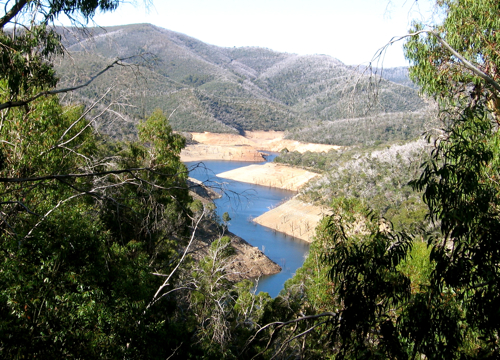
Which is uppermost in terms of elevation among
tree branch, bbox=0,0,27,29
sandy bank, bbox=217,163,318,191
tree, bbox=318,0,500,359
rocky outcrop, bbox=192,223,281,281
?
tree branch, bbox=0,0,27,29

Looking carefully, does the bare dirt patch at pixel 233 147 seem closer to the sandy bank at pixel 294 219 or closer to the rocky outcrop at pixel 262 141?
the rocky outcrop at pixel 262 141

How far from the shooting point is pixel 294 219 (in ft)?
88.7

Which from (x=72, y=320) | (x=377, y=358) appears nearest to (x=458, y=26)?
(x=377, y=358)

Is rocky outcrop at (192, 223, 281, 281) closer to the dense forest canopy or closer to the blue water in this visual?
the blue water

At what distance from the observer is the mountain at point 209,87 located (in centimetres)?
410

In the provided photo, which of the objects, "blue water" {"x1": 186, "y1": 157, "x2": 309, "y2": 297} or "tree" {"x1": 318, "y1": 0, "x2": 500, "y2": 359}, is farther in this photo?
"blue water" {"x1": 186, "y1": 157, "x2": 309, "y2": 297}

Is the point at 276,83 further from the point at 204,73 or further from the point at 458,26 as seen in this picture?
the point at 458,26

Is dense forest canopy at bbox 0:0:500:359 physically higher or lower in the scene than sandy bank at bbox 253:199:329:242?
higher

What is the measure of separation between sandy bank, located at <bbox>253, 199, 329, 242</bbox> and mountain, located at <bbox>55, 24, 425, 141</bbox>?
8.26 meters

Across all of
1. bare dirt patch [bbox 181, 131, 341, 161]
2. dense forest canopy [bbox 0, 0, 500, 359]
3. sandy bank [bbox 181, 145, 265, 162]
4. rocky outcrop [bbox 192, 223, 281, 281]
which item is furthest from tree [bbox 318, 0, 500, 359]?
sandy bank [bbox 181, 145, 265, 162]

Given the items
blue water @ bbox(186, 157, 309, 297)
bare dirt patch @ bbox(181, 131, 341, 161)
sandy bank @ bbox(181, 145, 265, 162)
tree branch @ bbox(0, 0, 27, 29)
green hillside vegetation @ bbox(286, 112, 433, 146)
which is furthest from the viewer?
sandy bank @ bbox(181, 145, 265, 162)

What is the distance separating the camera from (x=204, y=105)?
65.3 metres

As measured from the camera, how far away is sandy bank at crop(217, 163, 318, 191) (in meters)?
39.3

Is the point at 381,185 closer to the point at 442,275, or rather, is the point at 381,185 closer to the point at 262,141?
the point at 442,275
